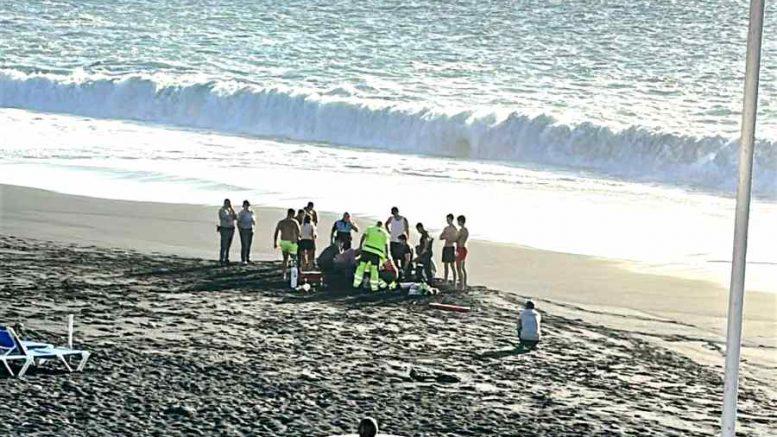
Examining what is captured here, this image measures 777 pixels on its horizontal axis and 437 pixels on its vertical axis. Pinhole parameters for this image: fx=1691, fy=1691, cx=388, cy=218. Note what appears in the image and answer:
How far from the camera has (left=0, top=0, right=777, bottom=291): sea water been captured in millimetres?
32875

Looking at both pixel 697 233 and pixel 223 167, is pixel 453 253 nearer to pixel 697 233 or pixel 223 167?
pixel 697 233

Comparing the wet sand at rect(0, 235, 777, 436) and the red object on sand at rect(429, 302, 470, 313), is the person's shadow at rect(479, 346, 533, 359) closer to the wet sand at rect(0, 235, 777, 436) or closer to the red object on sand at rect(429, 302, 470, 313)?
the wet sand at rect(0, 235, 777, 436)

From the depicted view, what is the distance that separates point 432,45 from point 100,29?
51.3 feet

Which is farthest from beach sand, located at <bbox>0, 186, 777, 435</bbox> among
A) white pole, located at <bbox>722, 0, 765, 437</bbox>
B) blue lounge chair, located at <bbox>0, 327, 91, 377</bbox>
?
white pole, located at <bbox>722, 0, 765, 437</bbox>

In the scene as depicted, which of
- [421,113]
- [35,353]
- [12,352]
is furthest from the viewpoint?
[421,113]

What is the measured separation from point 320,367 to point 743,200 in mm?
8388

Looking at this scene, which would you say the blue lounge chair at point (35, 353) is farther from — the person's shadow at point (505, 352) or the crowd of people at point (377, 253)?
the crowd of people at point (377, 253)

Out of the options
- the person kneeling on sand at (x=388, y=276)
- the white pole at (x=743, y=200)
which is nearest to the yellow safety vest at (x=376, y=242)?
the person kneeling on sand at (x=388, y=276)

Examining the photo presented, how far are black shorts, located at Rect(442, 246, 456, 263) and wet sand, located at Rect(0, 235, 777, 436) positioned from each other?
0.59 meters

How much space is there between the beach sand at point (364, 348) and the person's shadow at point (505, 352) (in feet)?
0.16

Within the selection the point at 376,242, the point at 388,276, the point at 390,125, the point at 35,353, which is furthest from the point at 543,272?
the point at 390,125

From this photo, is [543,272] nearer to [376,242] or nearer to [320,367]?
[376,242]

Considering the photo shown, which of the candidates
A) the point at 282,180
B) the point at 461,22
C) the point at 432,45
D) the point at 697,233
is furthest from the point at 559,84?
the point at 697,233

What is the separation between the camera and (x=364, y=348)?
20266mm
